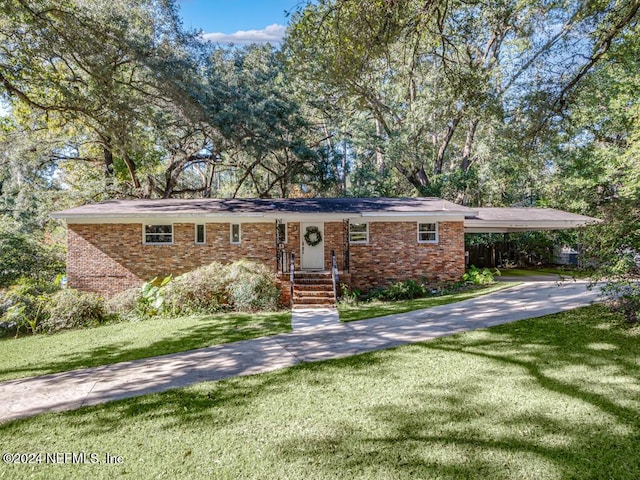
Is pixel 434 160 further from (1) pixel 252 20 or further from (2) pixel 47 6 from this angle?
(2) pixel 47 6

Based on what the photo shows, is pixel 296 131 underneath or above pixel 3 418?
above

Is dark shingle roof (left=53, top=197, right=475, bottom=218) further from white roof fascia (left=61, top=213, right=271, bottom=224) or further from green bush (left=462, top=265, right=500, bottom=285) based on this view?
green bush (left=462, top=265, right=500, bottom=285)

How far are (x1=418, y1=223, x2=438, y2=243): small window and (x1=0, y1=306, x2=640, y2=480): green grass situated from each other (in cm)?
800

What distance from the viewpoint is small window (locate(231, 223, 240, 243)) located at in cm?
1370

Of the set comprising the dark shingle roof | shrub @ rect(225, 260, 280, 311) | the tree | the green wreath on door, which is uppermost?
the tree

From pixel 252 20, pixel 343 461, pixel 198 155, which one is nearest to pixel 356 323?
pixel 343 461

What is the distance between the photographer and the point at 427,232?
13.7 metres

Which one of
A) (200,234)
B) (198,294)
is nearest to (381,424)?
(198,294)

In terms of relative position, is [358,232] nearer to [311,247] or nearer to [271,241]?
[311,247]

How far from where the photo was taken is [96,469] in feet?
10.9

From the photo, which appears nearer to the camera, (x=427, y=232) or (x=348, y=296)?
(x=348, y=296)

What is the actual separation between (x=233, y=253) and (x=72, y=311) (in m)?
5.24

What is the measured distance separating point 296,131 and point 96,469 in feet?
59.2

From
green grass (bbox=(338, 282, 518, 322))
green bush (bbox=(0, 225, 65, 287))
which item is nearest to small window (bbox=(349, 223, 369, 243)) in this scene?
green grass (bbox=(338, 282, 518, 322))
